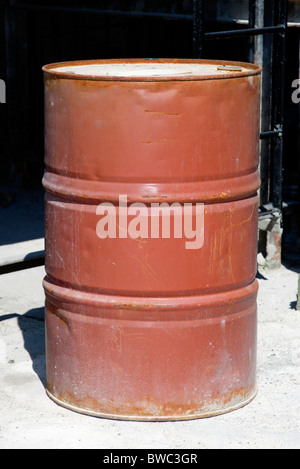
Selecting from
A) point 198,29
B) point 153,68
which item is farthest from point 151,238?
point 198,29

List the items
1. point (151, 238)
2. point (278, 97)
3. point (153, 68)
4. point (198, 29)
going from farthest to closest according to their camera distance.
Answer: point (278, 97), point (198, 29), point (153, 68), point (151, 238)

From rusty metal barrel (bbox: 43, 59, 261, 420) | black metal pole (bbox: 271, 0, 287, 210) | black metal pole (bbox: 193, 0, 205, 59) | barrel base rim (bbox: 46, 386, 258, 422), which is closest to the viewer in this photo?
rusty metal barrel (bbox: 43, 59, 261, 420)

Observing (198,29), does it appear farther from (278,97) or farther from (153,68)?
(153,68)

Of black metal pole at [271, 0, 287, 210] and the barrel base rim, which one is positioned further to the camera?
black metal pole at [271, 0, 287, 210]

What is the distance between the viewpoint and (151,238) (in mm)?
3805

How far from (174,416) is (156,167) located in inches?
45.3

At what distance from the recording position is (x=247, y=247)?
4.04 metres

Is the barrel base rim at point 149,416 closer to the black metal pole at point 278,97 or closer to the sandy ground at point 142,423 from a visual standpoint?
the sandy ground at point 142,423

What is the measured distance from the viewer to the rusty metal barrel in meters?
3.74

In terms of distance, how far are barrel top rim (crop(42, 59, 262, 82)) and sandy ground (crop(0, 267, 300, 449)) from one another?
155cm

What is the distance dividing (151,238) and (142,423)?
0.86m

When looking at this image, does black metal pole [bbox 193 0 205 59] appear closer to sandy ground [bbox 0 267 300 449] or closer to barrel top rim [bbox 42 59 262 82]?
barrel top rim [bbox 42 59 262 82]

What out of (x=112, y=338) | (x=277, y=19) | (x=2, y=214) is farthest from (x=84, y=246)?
(x=2, y=214)

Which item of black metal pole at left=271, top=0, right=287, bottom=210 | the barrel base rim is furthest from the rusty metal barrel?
black metal pole at left=271, top=0, right=287, bottom=210
